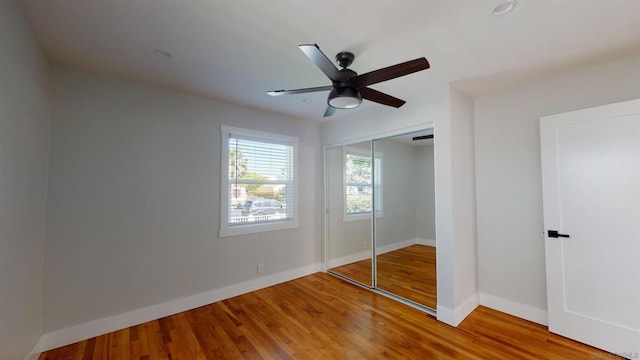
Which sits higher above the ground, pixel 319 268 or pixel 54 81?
pixel 54 81

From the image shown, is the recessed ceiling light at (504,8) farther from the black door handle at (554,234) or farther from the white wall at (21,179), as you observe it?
the white wall at (21,179)

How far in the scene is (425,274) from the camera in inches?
140

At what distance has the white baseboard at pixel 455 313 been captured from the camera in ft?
8.51

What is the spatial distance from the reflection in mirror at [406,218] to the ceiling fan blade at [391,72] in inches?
61.1

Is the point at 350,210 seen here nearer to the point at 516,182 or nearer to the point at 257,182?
the point at 257,182

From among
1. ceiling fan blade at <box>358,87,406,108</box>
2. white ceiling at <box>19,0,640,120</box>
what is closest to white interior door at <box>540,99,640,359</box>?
white ceiling at <box>19,0,640,120</box>

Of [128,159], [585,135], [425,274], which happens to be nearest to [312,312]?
[425,274]

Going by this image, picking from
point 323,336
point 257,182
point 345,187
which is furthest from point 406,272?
point 257,182

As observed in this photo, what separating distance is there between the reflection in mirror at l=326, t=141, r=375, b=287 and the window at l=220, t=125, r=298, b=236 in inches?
27.4

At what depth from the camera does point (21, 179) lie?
1.74 meters

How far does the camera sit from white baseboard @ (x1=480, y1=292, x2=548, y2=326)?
258 cm

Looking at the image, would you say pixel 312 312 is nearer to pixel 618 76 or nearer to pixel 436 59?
pixel 436 59

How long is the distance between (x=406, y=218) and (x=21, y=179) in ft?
13.3

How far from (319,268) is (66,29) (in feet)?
13.0
